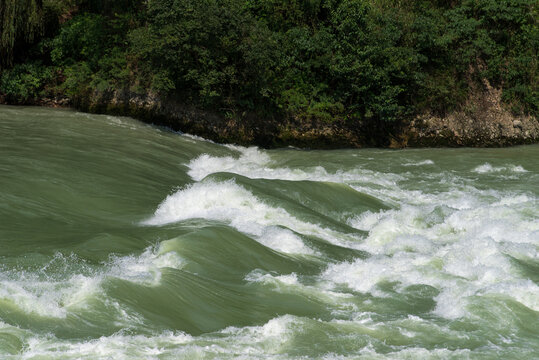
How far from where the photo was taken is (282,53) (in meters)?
20.9

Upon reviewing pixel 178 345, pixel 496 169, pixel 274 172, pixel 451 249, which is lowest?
pixel 178 345

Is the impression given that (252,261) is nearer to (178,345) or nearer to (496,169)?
(178,345)

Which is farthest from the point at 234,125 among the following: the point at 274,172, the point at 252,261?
the point at 252,261

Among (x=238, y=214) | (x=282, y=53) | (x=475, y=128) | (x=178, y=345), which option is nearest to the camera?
(x=178, y=345)

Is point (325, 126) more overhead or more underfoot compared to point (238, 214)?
more overhead

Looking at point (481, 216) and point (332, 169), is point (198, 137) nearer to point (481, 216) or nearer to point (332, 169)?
point (332, 169)

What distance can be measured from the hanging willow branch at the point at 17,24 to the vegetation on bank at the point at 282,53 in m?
0.04

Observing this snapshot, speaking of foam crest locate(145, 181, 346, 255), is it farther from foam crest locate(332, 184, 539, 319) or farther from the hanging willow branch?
the hanging willow branch

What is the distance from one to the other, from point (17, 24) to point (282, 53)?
9551 mm

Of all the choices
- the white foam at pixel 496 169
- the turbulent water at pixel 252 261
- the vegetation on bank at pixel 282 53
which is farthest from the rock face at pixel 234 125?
the turbulent water at pixel 252 261

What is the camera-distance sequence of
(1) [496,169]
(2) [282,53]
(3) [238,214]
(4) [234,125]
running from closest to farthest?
(3) [238,214] → (1) [496,169] → (4) [234,125] → (2) [282,53]

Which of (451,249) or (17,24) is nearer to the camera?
(451,249)

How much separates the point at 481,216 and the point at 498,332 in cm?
502

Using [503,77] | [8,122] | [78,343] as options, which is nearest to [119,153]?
[8,122]
